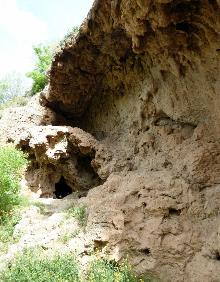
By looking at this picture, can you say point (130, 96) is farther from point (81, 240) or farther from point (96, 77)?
point (81, 240)

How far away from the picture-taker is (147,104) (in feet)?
39.4

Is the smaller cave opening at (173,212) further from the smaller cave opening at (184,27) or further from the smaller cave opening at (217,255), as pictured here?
the smaller cave opening at (184,27)

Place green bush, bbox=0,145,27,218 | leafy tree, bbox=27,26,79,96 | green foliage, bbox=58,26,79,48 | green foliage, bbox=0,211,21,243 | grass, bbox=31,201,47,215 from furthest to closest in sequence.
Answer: leafy tree, bbox=27,26,79,96 < green foliage, bbox=58,26,79,48 < green bush, bbox=0,145,27,218 < grass, bbox=31,201,47,215 < green foliage, bbox=0,211,21,243

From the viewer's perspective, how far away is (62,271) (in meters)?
8.36

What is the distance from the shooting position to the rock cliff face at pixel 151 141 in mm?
8617

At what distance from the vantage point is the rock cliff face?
8.62m

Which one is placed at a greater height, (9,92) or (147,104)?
(9,92)

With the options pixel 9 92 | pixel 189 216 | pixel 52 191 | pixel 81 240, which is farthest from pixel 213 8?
pixel 9 92

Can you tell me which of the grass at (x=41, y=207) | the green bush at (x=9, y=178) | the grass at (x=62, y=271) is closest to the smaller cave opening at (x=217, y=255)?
the grass at (x=62, y=271)

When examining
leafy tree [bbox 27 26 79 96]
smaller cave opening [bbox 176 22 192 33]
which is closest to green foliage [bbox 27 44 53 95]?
leafy tree [bbox 27 26 79 96]

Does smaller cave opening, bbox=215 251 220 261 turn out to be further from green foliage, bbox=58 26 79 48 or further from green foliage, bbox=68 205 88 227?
green foliage, bbox=58 26 79 48

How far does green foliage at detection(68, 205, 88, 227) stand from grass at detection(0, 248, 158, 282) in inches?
50.3

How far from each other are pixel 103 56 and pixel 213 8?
18.5ft

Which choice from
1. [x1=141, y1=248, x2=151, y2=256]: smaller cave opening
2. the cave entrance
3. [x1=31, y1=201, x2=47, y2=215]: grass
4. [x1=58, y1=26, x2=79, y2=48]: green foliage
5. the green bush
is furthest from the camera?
the cave entrance
